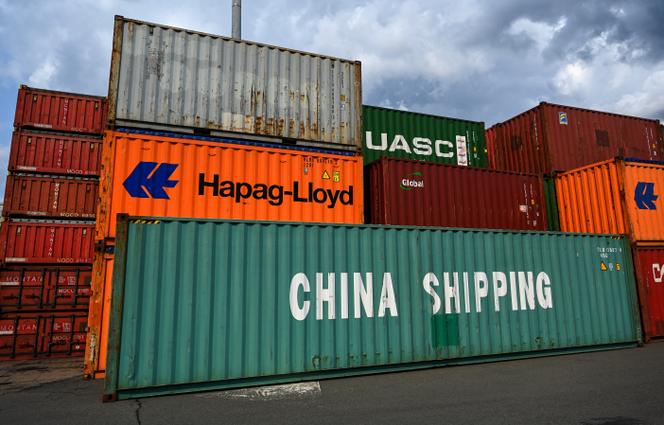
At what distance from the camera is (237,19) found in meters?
14.9

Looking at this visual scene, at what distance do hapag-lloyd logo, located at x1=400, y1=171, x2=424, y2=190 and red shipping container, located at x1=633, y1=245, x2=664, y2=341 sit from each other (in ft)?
19.9

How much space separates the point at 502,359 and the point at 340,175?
5552mm

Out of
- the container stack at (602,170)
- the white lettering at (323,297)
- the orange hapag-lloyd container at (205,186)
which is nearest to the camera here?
the white lettering at (323,297)

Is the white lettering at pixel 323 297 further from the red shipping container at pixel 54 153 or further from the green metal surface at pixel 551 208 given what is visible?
the green metal surface at pixel 551 208

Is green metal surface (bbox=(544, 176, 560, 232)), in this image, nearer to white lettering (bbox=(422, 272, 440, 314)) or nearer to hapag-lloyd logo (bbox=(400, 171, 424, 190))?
hapag-lloyd logo (bbox=(400, 171, 424, 190))

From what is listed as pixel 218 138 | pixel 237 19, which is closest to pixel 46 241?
pixel 218 138

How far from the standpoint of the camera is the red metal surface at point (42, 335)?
9.77m

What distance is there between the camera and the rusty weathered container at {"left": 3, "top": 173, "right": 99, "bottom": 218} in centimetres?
1044

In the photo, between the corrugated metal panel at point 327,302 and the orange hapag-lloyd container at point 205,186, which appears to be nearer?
the corrugated metal panel at point 327,302

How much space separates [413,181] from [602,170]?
19.6 feet

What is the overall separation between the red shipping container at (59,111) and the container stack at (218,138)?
13.9ft

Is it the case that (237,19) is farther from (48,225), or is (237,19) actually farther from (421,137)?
(48,225)

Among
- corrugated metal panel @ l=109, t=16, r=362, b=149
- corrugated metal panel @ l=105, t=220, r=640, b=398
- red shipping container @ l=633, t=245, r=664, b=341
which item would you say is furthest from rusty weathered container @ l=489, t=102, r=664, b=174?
corrugated metal panel @ l=109, t=16, r=362, b=149

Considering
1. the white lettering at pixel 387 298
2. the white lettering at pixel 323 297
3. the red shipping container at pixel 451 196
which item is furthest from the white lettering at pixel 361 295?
the red shipping container at pixel 451 196
